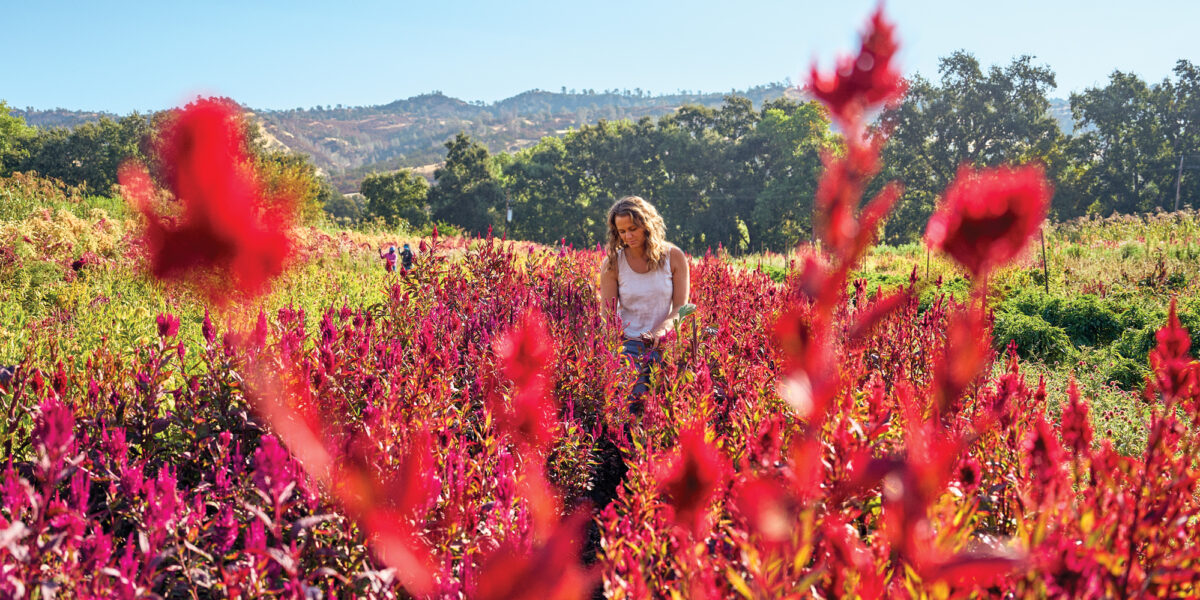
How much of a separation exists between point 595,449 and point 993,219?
2433 millimetres

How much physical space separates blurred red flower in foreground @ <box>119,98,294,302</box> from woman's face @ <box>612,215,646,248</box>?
3566mm

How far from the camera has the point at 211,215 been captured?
444 millimetres

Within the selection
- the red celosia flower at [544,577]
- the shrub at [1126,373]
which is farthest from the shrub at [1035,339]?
the red celosia flower at [544,577]

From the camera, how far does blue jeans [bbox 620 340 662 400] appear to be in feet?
11.3

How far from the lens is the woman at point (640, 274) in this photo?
4.06 meters

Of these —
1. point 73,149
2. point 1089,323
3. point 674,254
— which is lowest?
point 1089,323

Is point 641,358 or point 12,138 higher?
point 12,138

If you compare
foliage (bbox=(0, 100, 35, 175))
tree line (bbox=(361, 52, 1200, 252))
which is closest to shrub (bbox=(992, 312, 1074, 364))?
tree line (bbox=(361, 52, 1200, 252))

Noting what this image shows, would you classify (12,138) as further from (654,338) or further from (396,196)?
(654,338)

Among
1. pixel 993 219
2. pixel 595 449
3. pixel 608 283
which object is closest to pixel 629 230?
pixel 608 283

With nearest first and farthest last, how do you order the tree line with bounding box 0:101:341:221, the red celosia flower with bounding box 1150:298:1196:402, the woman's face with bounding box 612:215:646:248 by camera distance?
the red celosia flower with bounding box 1150:298:1196:402 → the woman's face with bounding box 612:215:646:248 → the tree line with bounding box 0:101:341:221

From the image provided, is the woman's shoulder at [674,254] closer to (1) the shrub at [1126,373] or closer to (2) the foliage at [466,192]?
(1) the shrub at [1126,373]

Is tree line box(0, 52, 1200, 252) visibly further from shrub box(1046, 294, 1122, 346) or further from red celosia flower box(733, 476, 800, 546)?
red celosia flower box(733, 476, 800, 546)

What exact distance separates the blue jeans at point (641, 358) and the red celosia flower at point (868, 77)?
285 centimetres
